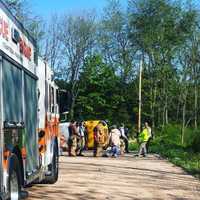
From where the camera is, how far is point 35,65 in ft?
42.6

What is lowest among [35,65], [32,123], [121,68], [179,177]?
[179,177]

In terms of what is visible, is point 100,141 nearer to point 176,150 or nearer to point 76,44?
point 176,150

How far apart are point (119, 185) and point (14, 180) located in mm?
6945

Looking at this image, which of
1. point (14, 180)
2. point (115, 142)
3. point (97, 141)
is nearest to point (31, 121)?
A: point (14, 180)

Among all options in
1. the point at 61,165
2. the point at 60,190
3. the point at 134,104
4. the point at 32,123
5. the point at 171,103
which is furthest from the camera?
the point at 134,104

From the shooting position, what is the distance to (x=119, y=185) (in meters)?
16.7

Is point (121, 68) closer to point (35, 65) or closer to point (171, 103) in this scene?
point (171, 103)

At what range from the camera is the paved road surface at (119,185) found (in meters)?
14.4

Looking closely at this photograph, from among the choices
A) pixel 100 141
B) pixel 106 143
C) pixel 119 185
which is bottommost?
pixel 119 185

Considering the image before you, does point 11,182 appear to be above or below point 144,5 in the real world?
below

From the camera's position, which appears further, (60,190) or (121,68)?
(121,68)

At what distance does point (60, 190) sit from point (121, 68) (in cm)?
5308

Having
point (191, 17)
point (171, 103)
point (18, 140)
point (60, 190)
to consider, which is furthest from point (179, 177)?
point (171, 103)

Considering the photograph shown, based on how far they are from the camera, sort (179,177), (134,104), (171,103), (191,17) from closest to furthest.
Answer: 1. (179,177)
2. (191,17)
3. (171,103)
4. (134,104)
